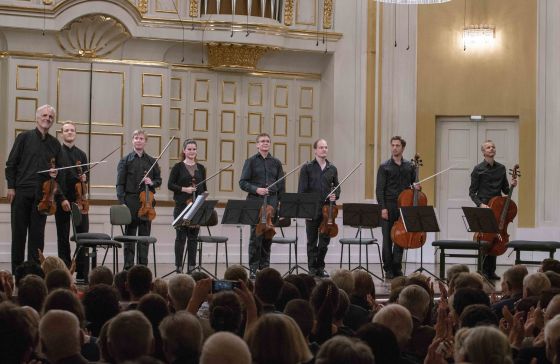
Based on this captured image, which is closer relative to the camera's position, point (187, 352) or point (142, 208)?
point (187, 352)

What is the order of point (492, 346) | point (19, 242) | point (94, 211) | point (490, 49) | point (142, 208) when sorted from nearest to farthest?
point (492, 346) < point (19, 242) < point (142, 208) < point (94, 211) < point (490, 49)

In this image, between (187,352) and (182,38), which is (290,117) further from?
(187,352)

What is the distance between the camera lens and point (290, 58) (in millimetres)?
14148

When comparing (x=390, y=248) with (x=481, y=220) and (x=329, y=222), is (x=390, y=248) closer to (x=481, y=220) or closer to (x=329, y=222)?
Answer: (x=329, y=222)

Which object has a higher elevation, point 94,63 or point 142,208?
point 94,63

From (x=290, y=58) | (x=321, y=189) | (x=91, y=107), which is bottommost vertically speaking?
(x=321, y=189)

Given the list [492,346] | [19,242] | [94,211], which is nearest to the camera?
[492,346]

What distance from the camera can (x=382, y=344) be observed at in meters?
3.75

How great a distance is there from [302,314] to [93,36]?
916cm

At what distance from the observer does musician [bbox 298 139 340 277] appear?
1123 centimetres

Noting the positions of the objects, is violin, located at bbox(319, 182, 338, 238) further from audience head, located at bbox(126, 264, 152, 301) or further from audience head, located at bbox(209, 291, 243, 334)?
audience head, located at bbox(209, 291, 243, 334)

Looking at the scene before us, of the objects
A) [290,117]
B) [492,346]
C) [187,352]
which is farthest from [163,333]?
[290,117]

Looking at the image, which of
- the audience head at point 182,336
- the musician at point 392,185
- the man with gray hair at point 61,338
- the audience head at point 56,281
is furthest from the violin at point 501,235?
the man with gray hair at point 61,338

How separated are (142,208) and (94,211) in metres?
2.35
